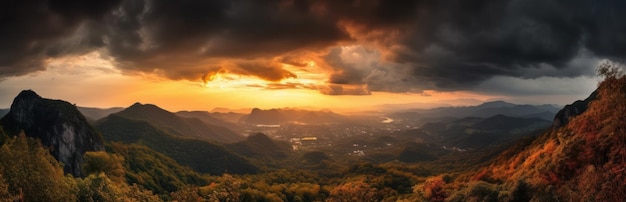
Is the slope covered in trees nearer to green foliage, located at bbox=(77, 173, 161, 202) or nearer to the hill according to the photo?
the hill

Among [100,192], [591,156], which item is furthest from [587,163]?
[100,192]

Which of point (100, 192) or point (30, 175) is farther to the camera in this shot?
point (100, 192)

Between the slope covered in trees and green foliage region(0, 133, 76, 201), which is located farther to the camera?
the slope covered in trees

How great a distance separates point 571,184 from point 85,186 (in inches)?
Result: 3638

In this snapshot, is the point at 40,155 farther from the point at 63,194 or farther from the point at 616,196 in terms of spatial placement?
the point at 616,196

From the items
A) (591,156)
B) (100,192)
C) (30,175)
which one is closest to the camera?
(30,175)

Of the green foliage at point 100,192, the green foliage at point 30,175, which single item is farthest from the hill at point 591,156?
the green foliage at point 30,175

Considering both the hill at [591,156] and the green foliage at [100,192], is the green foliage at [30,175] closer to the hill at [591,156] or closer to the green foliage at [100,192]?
the green foliage at [100,192]

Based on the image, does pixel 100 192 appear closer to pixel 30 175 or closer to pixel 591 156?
pixel 30 175

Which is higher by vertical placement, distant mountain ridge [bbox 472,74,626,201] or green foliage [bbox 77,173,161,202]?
distant mountain ridge [bbox 472,74,626,201]

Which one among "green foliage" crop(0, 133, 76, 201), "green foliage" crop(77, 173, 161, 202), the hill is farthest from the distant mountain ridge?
"green foliage" crop(0, 133, 76, 201)

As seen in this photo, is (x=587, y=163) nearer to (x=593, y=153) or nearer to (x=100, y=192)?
(x=593, y=153)

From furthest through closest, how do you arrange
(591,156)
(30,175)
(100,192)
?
1. (591,156)
2. (100,192)
3. (30,175)

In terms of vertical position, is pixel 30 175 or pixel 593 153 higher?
pixel 30 175
